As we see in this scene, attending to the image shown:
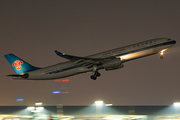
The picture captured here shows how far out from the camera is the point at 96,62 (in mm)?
46188

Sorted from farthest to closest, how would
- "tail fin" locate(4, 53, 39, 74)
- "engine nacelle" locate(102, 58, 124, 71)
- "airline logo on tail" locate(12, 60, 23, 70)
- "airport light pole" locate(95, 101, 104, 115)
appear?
"airport light pole" locate(95, 101, 104, 115)
"airline logo on tail" locate(12, 60, 23, 70)
"tail fin" locate(4, 53, 39, 74)
"engine nacelle" locate(102, 58, 124, 71)

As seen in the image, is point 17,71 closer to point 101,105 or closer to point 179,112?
point 101,105

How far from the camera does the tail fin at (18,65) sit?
170 ft

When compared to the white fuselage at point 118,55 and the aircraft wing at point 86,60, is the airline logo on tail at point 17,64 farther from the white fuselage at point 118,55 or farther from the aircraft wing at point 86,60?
the aircraft wing at point 86,60

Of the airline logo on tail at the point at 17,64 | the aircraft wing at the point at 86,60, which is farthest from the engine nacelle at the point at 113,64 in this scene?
the airline logo on tail at the point at 17,64

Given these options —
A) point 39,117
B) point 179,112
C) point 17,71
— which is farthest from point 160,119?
point 17,71

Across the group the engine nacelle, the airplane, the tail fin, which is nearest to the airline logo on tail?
the tail fin

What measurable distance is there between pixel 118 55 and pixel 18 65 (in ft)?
73.1

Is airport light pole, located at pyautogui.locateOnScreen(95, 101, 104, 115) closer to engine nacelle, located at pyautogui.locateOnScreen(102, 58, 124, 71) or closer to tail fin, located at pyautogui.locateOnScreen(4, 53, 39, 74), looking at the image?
tail fin, located at pyautogui.locateOnScreen(4, 53, 39, 74)

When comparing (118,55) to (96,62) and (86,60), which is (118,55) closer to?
(96,62)

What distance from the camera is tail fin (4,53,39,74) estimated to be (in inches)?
2043

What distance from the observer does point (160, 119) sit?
160 feet

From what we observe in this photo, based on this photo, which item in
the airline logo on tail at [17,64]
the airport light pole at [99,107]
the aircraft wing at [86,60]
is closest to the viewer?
the aircraft wing at [86,60]

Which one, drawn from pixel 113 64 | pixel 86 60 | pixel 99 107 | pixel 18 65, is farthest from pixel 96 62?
pixel 99 107
